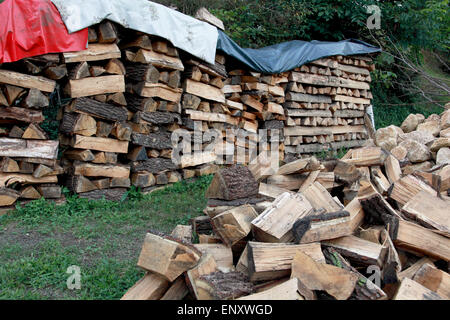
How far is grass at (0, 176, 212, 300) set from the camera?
2529 millimetres

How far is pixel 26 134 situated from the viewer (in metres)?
3.96

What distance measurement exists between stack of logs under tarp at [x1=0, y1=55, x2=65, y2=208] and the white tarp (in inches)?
18.9

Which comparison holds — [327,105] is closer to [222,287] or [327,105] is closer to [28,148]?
[28,148]

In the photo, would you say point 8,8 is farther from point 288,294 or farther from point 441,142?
point 441,142

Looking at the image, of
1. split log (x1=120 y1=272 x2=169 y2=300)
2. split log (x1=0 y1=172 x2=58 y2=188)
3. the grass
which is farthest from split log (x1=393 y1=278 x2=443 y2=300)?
split log (x1=0 y1=172 x2=58 y2=188)

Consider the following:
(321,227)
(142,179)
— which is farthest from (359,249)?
(142,179)

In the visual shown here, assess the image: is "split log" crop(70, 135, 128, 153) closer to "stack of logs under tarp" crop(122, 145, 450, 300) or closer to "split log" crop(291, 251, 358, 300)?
"stack of logs under tarp" crop(122, 145, 450, 300)

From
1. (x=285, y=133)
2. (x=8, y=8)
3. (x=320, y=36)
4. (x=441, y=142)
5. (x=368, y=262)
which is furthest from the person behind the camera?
(x=320, y=36)

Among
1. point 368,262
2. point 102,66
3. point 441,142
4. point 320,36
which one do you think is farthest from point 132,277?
point 320,36

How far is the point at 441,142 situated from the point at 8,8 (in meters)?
5.36

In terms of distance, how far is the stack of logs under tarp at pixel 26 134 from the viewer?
152 inches

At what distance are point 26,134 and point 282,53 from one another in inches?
162
